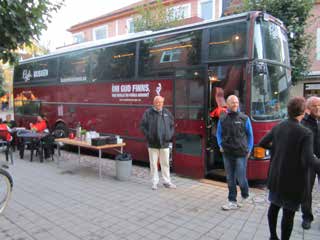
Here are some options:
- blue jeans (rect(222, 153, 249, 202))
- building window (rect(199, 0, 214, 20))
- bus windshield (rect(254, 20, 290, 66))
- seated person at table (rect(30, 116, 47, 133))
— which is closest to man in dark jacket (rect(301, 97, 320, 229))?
blue jeans (rect(222, 153, 249, 202))

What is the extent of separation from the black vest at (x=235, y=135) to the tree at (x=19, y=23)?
3.04 metres

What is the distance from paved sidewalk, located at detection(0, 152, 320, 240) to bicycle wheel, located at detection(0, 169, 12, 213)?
167 mm

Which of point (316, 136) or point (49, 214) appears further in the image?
point (49, 214)

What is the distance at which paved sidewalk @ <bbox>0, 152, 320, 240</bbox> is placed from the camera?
3.67 meters

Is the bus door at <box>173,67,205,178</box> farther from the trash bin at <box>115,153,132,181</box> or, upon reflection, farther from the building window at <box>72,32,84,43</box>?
the building window at <box>72,32,84,43</box>

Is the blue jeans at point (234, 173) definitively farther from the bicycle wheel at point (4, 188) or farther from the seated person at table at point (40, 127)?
the seated person at table at point (40, 127)

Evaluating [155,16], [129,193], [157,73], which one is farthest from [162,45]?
[155,16]

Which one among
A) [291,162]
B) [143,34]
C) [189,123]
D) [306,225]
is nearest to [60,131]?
[143,34]

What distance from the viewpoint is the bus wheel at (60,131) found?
9.31 metres

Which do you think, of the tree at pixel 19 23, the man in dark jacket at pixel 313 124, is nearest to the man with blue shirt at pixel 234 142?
the man in dark jacket at pixel 313 124

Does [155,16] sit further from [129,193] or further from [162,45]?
[129,193]

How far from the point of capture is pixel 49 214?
428 centimetres

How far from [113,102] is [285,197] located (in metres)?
5.72

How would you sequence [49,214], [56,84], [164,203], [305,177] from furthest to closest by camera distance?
[56,84] < [164,203] < [49,214] < [305,177]
